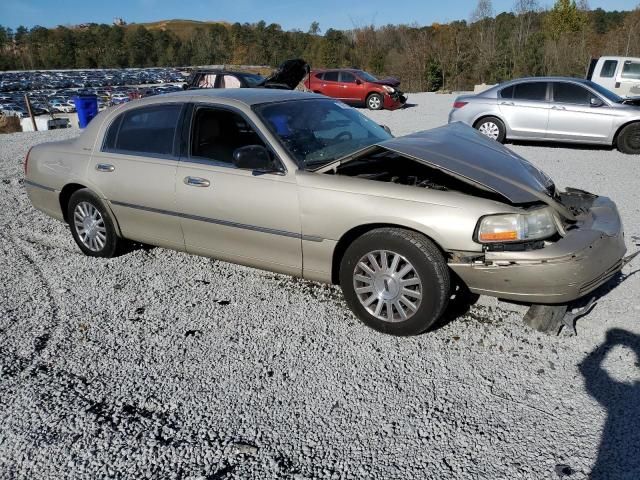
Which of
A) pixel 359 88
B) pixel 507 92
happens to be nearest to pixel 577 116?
pixel 507 92

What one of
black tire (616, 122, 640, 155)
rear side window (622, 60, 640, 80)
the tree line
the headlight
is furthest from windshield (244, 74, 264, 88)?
the tree line

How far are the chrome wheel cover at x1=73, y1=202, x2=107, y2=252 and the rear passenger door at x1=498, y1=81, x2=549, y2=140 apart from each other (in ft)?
27.6

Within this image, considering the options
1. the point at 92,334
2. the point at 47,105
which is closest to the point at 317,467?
the point at 92,334

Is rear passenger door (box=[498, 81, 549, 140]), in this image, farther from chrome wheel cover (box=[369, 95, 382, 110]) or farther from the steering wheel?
chrome wheel cover (box=[369, 95, 382, 110])

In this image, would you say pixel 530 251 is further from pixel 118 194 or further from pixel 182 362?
pixel 118 194

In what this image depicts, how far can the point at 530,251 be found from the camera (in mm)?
3033

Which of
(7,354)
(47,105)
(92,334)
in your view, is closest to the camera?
(7,354)

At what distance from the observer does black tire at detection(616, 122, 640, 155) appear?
9.41 metres

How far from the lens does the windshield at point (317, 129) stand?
3.81 m

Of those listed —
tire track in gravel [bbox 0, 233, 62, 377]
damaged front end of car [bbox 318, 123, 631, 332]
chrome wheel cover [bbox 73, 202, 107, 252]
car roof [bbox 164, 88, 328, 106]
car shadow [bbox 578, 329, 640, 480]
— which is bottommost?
tire track in gravel [bbox 0, 233, 62, 377]

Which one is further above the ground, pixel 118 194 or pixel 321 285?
pixel 118 194

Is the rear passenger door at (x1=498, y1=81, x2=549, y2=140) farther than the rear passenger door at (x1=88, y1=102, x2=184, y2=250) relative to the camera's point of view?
Yes

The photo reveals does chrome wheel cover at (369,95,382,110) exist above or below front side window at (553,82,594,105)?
below

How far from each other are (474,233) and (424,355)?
2.73 feet
